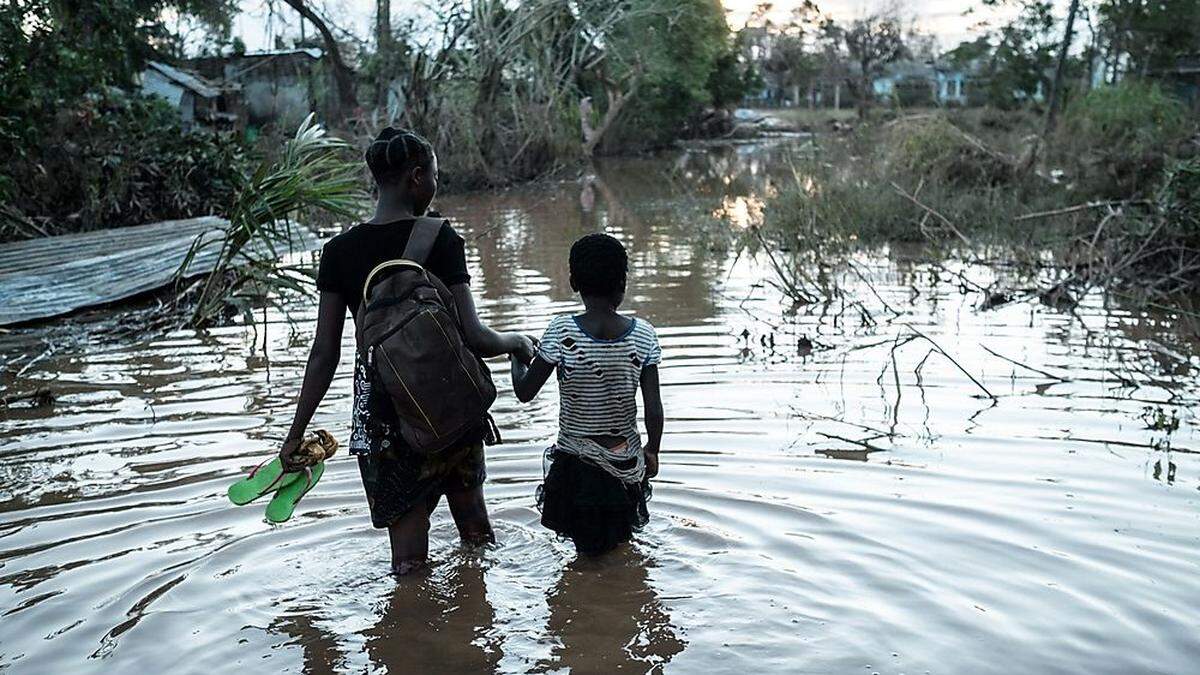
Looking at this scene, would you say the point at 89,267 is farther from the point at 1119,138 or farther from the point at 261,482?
the point at 1119,138

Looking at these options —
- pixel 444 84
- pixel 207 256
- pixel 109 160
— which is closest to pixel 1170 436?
pixel 207 256

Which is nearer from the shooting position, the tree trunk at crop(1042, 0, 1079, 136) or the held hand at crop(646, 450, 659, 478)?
the held hand at crop(646, 450, 659, 478)

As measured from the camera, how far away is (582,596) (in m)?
4.09

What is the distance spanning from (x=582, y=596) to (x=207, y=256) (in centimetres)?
831

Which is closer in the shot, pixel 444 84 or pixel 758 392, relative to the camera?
pixel 758 392

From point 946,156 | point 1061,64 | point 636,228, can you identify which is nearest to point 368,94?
point 636,228

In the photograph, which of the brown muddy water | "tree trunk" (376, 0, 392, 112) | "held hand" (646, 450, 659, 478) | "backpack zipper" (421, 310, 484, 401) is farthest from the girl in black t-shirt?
"tree trunk" (376, 0, 392, 112)

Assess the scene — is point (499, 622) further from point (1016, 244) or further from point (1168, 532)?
point (1016, 244)

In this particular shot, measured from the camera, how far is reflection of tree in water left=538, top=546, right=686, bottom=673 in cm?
361

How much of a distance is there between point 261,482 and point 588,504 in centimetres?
109

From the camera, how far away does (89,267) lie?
10344 mm

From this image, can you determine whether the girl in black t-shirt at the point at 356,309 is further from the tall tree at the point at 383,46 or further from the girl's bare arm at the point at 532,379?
the tall tree at the point at 383,46

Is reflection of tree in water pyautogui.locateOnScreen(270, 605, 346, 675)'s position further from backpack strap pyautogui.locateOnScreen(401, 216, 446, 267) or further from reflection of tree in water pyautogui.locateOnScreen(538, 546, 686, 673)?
backpack strap pyautogui.locateOnScreen(401, 216, 446, 267)

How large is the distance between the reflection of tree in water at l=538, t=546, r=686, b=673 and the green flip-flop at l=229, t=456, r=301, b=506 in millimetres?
979
